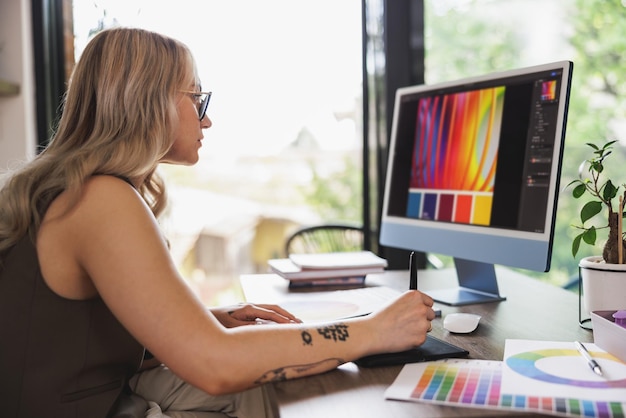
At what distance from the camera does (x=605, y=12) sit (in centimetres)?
275

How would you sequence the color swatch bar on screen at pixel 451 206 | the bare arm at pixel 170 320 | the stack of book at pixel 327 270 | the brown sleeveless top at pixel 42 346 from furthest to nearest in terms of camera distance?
the stack of book at pixel 327 270 → the color swatch bar on screen at pixel 451 206 → the brown sleeveless top at pixel 42 346 → the bare arm at pixel 170 320

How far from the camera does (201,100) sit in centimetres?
120

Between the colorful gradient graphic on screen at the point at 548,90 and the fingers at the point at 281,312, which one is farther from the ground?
the colorful gradient graphic on screen at the point at 548,90

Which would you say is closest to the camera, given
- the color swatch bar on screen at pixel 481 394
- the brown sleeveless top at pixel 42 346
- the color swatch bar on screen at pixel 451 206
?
the color swatch bar on screen at pixel 481 394

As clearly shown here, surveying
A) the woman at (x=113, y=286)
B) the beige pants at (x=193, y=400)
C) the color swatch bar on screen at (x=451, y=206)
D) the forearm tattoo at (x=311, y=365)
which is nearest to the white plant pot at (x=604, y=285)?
the color swatch bar on screen at (x=451, y=206)

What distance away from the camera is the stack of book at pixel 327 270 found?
164 cm

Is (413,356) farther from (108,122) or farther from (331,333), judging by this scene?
(108,122)

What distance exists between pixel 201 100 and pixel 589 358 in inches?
31.7

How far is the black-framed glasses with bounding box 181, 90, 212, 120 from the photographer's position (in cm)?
117

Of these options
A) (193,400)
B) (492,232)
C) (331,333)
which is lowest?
(193,400)

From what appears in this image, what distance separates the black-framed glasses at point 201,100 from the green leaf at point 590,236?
0.76 metres

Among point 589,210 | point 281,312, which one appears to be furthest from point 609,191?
point 281,312

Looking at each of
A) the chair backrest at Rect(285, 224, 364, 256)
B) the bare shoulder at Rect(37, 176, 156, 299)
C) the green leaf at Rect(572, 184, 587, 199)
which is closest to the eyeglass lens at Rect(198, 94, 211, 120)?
the bare shoulder at Rect(37, 176, 156, 299)

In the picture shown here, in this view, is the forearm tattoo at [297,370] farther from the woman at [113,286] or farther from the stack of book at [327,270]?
the stack of book at [327,270]
